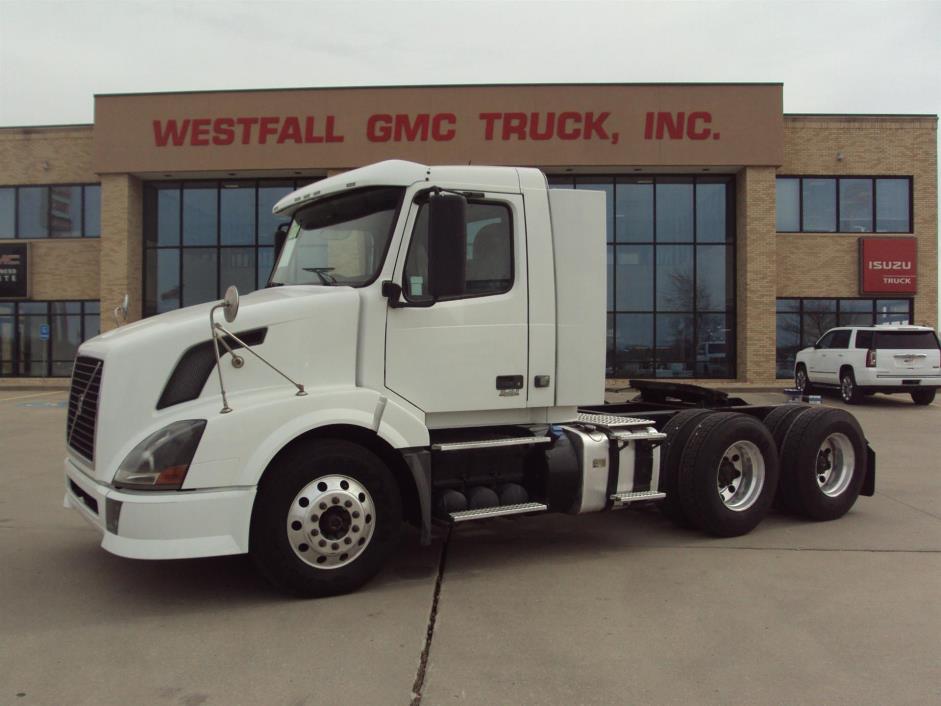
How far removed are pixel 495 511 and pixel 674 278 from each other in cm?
2074

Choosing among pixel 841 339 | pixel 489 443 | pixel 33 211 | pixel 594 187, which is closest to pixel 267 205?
pixel 33 211

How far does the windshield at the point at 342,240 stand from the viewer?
16.6 feet

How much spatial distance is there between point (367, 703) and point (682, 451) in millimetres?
3637

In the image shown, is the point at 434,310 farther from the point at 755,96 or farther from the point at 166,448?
the point at 755,96

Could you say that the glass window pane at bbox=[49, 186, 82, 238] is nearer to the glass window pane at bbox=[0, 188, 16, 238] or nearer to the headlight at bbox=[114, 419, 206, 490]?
the glass window pane at bbox=[0, 188, 16, 238]

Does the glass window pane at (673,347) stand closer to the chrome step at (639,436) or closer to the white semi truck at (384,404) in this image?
the white semi truck at (384,404)

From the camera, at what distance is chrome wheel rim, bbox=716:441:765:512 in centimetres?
639

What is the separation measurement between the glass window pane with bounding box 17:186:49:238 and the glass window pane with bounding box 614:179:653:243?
19.1m

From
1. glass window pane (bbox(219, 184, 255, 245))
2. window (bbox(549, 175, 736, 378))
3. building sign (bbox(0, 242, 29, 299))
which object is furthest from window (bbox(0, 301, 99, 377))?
window (bbox(549, 175, 736, 378))

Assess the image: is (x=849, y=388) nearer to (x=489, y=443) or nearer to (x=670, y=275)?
(x=670, y=275)

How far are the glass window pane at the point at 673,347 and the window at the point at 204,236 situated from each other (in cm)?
1297

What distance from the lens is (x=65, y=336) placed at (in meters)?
25.6

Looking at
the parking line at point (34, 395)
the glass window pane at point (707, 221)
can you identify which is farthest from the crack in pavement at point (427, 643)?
the glass window pane at point (707, 221)

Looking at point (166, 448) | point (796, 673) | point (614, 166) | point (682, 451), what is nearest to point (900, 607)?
point (796, 673)
